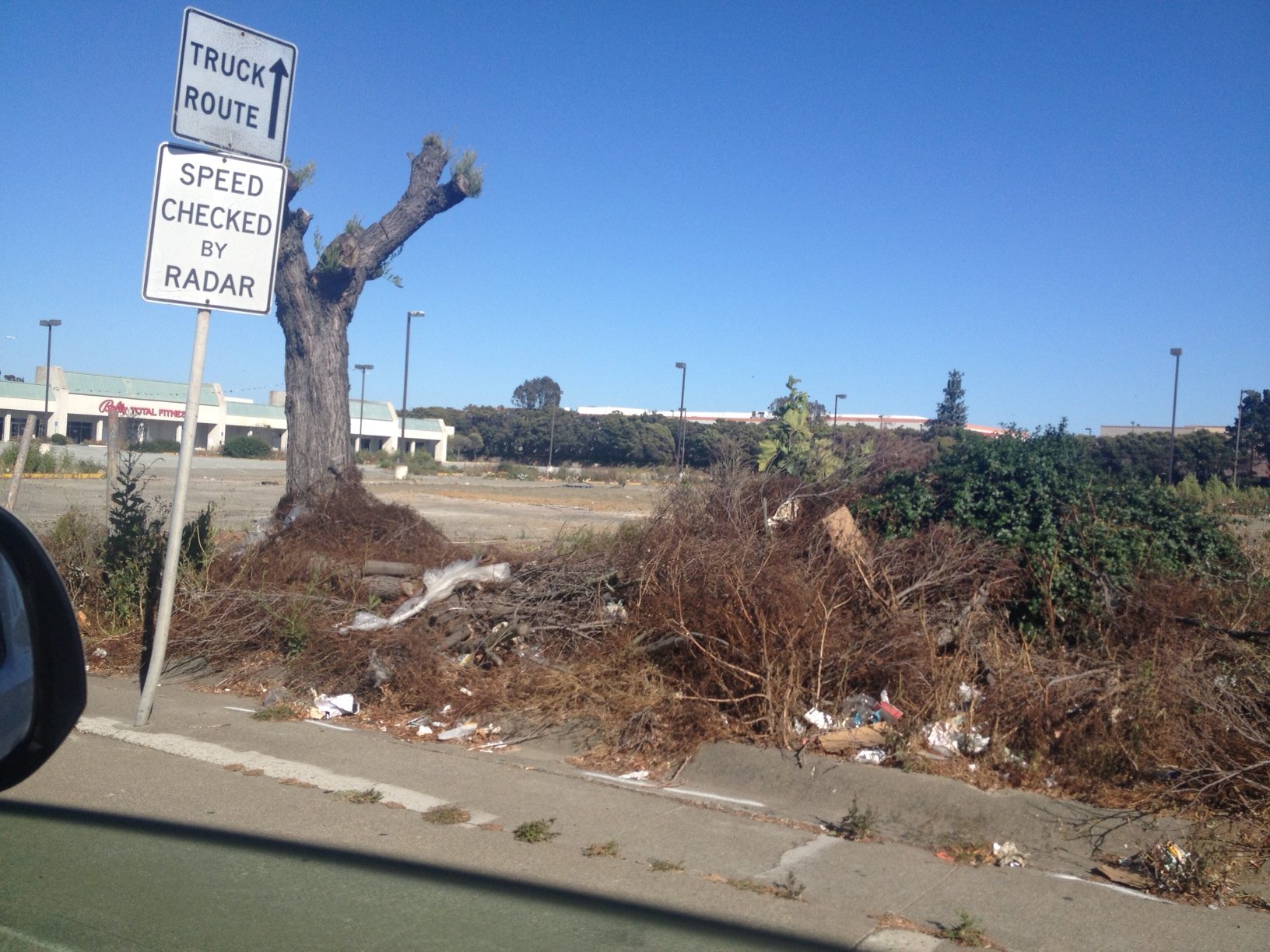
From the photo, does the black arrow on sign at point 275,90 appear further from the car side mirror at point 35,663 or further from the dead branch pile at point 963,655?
the car side mirror at point 35,663

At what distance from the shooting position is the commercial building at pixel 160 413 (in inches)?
2185

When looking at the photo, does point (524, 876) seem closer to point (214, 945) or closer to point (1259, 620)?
point (214, 945)

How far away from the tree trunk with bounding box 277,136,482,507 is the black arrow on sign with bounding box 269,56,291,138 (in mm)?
4653

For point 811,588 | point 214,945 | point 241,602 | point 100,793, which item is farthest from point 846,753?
point 241,602

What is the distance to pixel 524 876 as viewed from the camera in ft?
16.0

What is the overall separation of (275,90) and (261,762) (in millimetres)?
4686

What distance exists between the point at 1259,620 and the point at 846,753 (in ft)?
9.36

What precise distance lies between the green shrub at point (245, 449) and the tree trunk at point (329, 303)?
53257mm

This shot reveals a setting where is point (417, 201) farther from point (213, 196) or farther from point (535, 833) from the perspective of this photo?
point (535, 833)

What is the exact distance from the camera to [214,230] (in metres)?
7.44

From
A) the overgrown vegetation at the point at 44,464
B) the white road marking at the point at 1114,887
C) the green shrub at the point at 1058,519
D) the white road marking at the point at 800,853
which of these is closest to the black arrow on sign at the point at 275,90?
the green shrub at the point at 1058,519

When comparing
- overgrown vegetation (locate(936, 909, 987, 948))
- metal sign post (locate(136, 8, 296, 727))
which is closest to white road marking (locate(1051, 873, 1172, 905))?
overgrown vegetation (locate(936, 909, 987, 948))

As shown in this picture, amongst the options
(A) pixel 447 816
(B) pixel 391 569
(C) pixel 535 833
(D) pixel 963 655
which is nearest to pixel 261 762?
(A) pixel 447 816

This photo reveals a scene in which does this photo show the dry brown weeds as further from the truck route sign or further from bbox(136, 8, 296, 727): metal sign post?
the truck route sign
